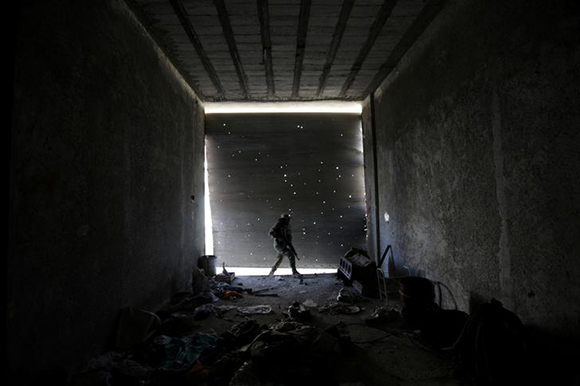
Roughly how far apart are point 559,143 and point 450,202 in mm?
1512

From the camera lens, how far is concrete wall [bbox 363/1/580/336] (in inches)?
82.8

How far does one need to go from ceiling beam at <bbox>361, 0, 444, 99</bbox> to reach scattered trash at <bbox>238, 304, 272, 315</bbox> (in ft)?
13.8

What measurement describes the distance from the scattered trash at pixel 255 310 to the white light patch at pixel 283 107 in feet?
14.4

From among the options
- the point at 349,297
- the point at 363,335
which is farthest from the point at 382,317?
the point at 349,297

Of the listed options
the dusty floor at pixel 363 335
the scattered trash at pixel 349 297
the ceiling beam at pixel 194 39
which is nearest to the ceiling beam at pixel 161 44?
the ceiling beam at pixel 194 39

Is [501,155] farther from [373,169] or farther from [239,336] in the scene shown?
[373,169]

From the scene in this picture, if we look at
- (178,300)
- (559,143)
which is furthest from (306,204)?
(559,143)

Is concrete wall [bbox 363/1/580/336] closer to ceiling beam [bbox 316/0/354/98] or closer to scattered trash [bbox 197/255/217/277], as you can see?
ceiling beam [bbox 316/0/354/98]

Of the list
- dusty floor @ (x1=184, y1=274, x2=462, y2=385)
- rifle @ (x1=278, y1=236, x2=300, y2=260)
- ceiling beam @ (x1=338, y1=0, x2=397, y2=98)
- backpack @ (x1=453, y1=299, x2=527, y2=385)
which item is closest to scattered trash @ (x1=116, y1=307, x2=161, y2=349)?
dusty floor @ (x1=184, y1=274, x2=462, y2=385)

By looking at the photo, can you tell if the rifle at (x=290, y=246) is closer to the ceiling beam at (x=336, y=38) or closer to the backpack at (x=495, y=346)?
the ceiling beam at (x=336, y=38)

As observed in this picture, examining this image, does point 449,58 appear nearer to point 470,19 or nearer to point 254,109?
point 470,19

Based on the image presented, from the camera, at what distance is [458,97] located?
10.9 feet

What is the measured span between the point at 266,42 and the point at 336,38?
0.94 meters

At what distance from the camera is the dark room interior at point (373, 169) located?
Answer: 6.93ft
